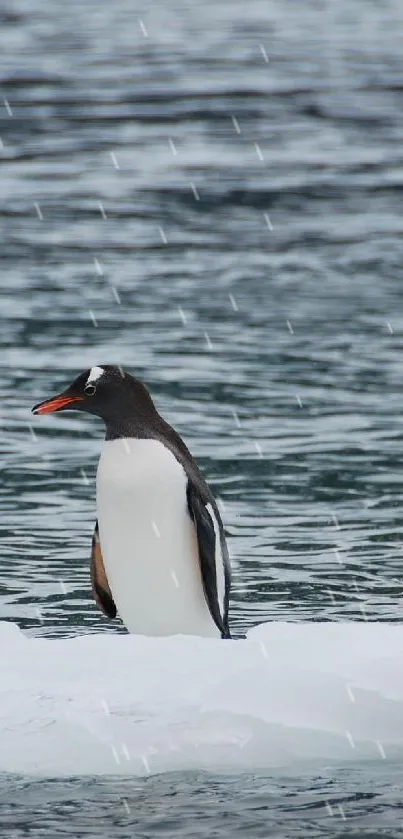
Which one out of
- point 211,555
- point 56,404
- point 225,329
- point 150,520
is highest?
point 56,404

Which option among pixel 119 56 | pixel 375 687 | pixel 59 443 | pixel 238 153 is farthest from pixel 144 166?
pixel 375 687

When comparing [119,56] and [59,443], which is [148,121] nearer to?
[119,56]

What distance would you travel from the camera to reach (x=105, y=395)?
8.26 metres

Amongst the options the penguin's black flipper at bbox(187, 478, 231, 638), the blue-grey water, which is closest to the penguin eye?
the penguin's black flipper at bbox(187, 478, 231, 638)

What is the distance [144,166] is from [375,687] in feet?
64.8

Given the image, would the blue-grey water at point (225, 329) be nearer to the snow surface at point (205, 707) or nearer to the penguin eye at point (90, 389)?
the snow surface at point (205, 707)

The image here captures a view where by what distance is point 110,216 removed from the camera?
888 inches

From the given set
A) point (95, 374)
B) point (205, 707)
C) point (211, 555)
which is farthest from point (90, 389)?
point (205, 707)

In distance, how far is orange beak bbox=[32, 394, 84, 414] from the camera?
833 cm

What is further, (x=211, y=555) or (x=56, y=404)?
(x=56, y=404)

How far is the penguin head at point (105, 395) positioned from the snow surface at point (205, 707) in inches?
58.2

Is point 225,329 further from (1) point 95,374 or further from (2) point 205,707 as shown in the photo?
(2) point 205,707

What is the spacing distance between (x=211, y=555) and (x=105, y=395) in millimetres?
754

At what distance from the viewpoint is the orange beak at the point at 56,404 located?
8328 mm
